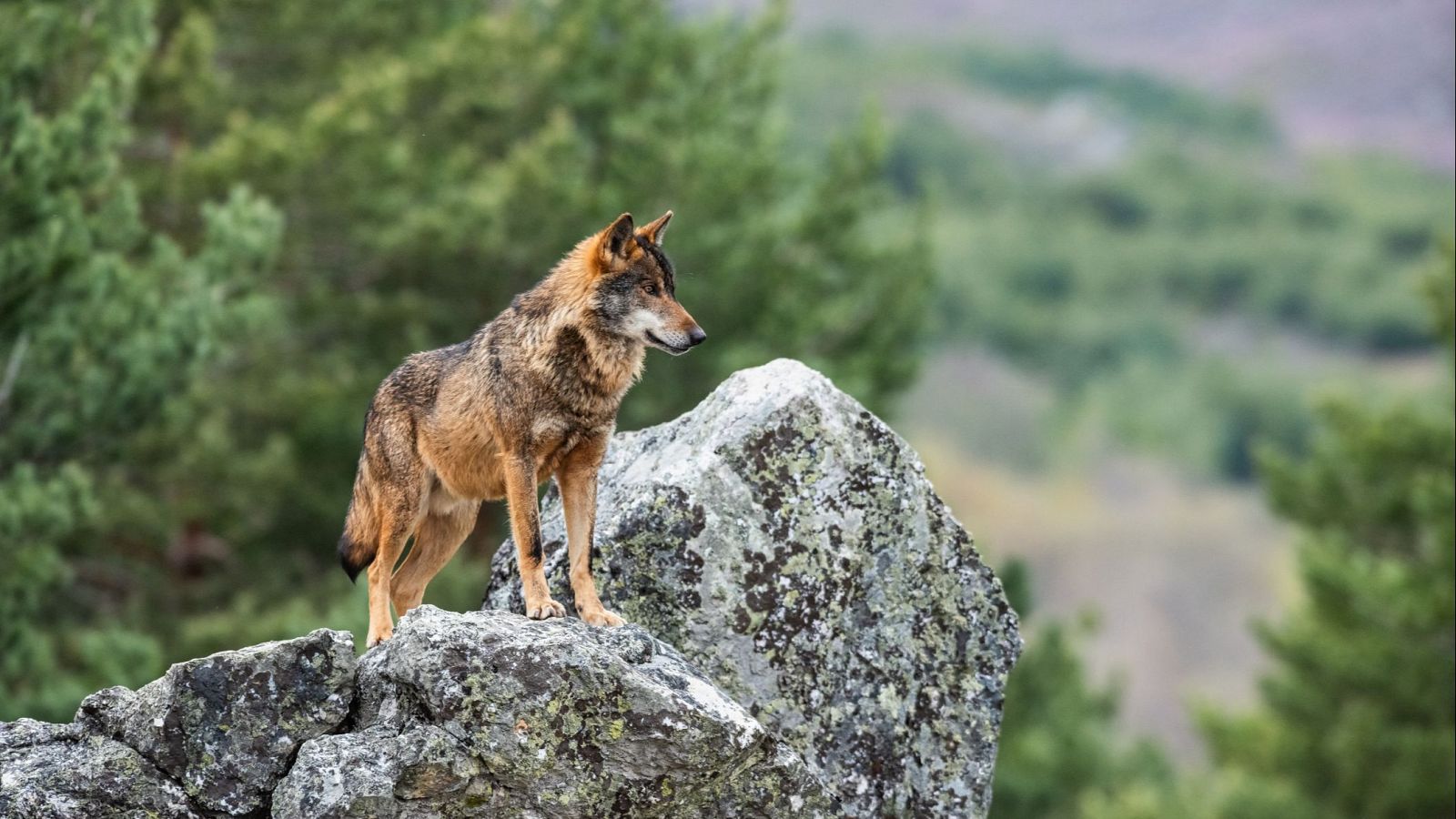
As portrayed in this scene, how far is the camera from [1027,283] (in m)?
106

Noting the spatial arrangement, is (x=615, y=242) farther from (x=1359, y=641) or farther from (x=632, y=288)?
(x=1359, y=641)

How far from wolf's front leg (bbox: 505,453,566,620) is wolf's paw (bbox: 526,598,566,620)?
0.03 metres

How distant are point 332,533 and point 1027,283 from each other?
87.7 m

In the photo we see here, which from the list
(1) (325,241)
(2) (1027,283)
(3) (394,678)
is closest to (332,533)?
(1) (325,241)

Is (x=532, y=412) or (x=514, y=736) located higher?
(x=532, y=412)

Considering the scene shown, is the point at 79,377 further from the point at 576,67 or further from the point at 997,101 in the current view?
the point at 997,101

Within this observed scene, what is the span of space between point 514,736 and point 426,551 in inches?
77.7

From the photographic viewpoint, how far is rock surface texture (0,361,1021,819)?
682 centimetres

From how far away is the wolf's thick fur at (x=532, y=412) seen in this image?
305 inches

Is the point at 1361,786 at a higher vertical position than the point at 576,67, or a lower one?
lower

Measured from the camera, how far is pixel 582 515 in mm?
7812

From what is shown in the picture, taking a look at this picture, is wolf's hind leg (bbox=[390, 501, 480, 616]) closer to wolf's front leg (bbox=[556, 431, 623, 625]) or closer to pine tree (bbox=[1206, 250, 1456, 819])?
wolf's front leg (bbox=[556, 431, 623, 625])

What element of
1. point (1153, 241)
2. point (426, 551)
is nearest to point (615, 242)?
point (426, 551)

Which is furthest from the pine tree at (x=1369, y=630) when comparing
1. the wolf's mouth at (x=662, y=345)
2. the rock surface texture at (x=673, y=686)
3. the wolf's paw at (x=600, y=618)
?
the wolf's paw at (x=600, y=618)
